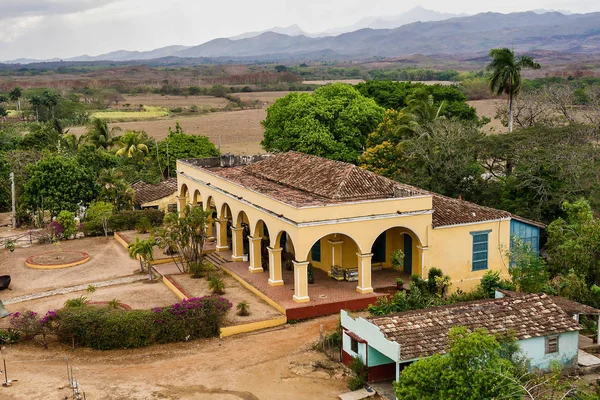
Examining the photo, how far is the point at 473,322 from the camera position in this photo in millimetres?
17281

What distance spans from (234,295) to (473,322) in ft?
30.1

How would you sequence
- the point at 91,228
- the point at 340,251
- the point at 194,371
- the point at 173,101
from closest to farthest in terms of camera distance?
the point at 194,371, the point at 340,251, the point at 91,228, the point at 173,101

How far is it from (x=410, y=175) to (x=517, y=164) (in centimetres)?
462

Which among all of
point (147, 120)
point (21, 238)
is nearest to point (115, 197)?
point (21, 238)

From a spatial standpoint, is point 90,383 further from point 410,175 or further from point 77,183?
point 77,183

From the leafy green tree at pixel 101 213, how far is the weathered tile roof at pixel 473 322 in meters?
19.6

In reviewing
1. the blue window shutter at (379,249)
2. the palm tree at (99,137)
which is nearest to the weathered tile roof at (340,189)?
the blue window shutter at (379,249)

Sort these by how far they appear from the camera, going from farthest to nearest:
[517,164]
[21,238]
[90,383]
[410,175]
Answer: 1. [21,238]
2. [410,175]
3. [517,164]
4. [90,383]

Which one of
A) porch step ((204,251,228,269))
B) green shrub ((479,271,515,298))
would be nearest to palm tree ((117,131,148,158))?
porch step ((204,251,228,269))

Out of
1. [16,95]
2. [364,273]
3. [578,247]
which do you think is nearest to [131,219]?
[364,273]

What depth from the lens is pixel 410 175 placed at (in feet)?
104

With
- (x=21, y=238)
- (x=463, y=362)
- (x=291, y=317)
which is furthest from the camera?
(x=21, y=238)

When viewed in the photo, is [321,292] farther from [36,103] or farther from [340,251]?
[36,103]

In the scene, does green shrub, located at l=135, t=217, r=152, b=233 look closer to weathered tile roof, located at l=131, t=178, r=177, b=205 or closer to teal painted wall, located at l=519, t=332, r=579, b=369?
weathered tile roof, located at l=131, t=178, r=177, b=205
